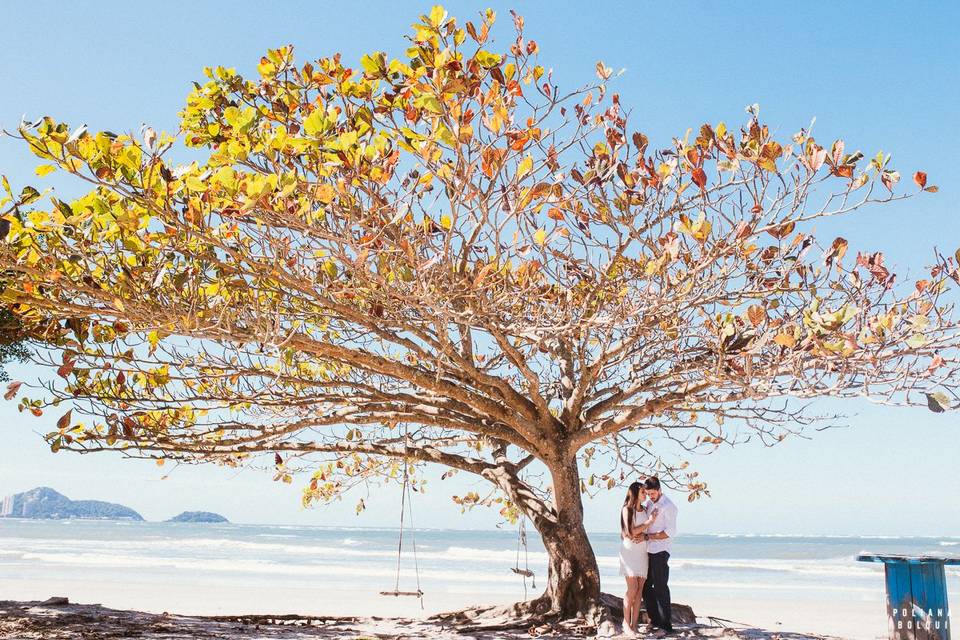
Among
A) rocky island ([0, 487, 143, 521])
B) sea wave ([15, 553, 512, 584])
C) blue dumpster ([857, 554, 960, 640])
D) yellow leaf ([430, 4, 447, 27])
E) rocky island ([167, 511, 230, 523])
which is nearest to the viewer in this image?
yellow leaf ([430, 4, 447, 27])

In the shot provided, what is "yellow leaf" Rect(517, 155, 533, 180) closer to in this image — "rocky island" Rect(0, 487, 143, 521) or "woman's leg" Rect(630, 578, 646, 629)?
"woman's leg" Rect(630, 578, 646, 629)

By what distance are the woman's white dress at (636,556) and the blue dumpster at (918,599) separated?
1765mm

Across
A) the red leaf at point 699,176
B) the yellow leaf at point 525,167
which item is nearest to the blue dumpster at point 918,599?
the red leaf at point 699,176

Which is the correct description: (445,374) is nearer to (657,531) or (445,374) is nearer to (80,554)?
(657,531)

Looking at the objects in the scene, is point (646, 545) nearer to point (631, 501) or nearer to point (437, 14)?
point (631, 501)

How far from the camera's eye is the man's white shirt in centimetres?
686

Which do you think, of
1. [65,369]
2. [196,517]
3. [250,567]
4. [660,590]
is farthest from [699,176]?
[196,517]

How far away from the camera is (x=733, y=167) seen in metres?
4.59

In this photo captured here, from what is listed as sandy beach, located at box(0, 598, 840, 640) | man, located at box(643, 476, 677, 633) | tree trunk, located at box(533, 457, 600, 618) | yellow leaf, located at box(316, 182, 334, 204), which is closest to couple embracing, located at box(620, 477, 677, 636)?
man, located at box(643, 476, 677, 633)

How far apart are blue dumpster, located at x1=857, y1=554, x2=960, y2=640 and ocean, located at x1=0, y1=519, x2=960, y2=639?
Answer: 126 inches

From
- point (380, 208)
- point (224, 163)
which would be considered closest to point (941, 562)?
point (380, 208)

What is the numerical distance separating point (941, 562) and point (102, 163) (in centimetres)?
675

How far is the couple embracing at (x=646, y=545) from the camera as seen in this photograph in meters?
6.84

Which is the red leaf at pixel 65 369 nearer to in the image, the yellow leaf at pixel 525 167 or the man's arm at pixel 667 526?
the yellow leaf at pixel 525 167
